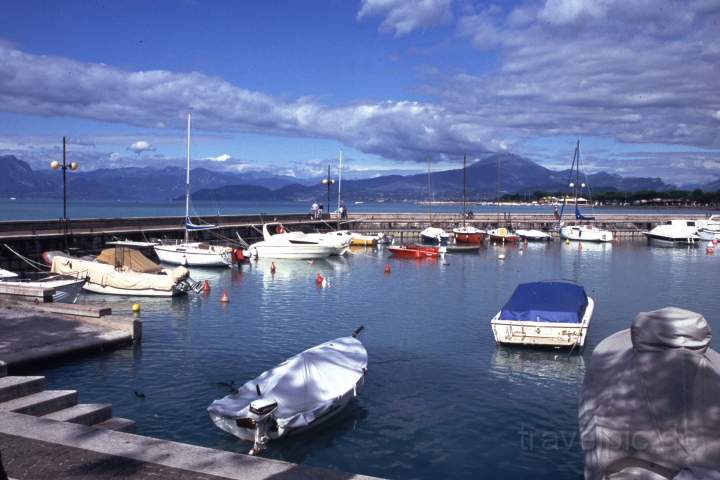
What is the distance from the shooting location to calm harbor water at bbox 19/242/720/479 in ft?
46.3

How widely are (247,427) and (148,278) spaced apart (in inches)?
858

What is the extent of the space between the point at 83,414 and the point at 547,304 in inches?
648

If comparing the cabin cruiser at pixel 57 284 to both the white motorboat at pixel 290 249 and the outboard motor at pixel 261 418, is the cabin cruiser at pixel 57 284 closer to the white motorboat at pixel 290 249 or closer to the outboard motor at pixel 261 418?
the outboard motor at pixel 261 418

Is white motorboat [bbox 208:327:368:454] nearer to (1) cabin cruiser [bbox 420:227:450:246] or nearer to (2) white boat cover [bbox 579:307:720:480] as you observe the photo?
(2) white boat cover [bbox 579:307:720:480]

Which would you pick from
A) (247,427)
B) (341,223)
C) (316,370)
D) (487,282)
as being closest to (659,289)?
(487,282)

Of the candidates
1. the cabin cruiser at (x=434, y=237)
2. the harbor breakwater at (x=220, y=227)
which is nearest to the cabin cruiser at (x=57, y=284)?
the harbor breakwater at (x=220, y=227)

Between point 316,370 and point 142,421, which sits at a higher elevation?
point 316,370

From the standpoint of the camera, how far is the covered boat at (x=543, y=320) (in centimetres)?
2203

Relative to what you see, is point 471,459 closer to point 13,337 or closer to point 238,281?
point 13,337

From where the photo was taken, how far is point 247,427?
518 inches

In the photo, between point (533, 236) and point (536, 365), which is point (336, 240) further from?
point (536, 365)

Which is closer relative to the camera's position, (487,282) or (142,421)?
(142,421)

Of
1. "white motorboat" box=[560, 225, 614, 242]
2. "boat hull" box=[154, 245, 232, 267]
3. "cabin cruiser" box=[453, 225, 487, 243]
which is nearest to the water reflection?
"boat hull" box=[154, 245, 232, 267]

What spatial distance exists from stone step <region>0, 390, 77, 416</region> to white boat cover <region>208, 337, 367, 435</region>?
9.90 feet
